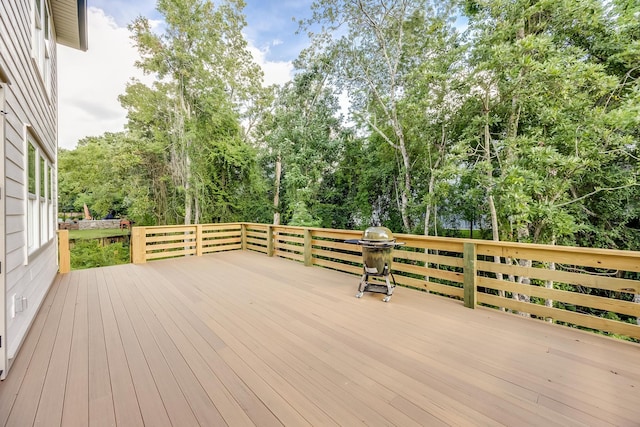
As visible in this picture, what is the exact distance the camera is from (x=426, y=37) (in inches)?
274

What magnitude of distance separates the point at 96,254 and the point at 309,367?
12.7 meters

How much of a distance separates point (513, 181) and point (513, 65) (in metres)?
2.21

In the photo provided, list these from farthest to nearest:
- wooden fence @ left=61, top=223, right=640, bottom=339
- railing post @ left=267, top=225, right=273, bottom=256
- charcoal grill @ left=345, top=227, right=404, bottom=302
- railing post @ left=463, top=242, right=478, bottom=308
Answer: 1. railing post @ left=267, top=225, right=273, bottom=256
2. charcoal grill @ left=345, top=227, right=404, bottom=302
3. railing post @ left=463, top=242, right=478, bottom=308
4. wooden fence @ left=61, top=223, right=640, bottom=339

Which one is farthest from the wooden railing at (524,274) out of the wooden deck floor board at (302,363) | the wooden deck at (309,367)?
the wooden deck floor board at (302,363)

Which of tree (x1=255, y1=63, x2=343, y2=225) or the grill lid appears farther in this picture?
tree (x1=255, y1=63, x2=343, y2=225)

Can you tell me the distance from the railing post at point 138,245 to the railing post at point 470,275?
19.4ft

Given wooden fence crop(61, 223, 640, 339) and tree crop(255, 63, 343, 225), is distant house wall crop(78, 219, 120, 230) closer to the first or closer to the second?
tree crop(255, 63, 343, 225)

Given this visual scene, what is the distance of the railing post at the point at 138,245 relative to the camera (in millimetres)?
5552

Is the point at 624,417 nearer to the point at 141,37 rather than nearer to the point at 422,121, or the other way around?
the point at 422,121

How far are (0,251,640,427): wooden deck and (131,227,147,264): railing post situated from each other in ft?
7.43

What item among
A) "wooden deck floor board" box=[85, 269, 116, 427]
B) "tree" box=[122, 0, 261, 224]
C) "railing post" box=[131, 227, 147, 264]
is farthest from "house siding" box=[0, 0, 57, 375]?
"tree" box=[122, 0, 261, 224]

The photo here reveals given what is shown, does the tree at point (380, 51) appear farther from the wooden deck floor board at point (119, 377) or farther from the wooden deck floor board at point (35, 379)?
the wooden deck floor board at point (35, 379)

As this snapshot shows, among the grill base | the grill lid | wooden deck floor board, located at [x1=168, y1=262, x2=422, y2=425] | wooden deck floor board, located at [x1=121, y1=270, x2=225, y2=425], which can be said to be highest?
the grill lid

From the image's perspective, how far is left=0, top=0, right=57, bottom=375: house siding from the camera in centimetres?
200
